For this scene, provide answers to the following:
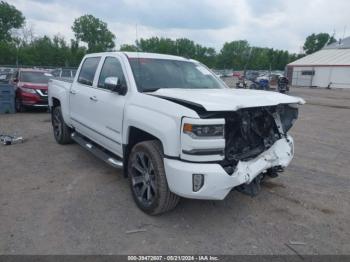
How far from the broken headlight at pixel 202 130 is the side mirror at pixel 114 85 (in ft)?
4.43

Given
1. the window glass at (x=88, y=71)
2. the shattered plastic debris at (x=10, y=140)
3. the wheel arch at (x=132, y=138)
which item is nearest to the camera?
the wheel arch at (x=132, y=138)

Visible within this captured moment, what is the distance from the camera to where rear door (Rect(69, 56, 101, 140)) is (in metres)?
5.02

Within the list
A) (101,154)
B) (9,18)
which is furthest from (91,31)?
(101,154)

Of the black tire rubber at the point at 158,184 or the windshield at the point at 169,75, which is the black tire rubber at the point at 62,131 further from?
the black tire rubber at the point at 158,184

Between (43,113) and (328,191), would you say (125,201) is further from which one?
(43,113)

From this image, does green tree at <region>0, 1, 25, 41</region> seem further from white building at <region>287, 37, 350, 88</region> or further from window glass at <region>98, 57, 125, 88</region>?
window glass at <region>98, 57, 125, 88</region>

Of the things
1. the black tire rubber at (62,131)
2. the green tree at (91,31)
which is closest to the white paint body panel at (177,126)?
the black tire rubber at (62,131)

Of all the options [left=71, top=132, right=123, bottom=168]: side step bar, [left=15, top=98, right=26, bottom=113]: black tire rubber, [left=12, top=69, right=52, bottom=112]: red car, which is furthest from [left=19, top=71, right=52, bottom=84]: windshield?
[left=71, top=132, right=123, bottom=168]: side step bar

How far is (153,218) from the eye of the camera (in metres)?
3.68

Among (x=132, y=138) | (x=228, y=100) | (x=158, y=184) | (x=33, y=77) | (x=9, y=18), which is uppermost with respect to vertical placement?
(x=9, y=18)

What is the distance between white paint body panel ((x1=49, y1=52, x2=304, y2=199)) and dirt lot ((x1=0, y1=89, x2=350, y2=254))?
0.58m

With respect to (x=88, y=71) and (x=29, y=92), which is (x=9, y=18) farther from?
(x=88, y=71)

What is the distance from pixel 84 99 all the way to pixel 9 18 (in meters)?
84.4

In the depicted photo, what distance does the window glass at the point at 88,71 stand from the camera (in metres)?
5.23
